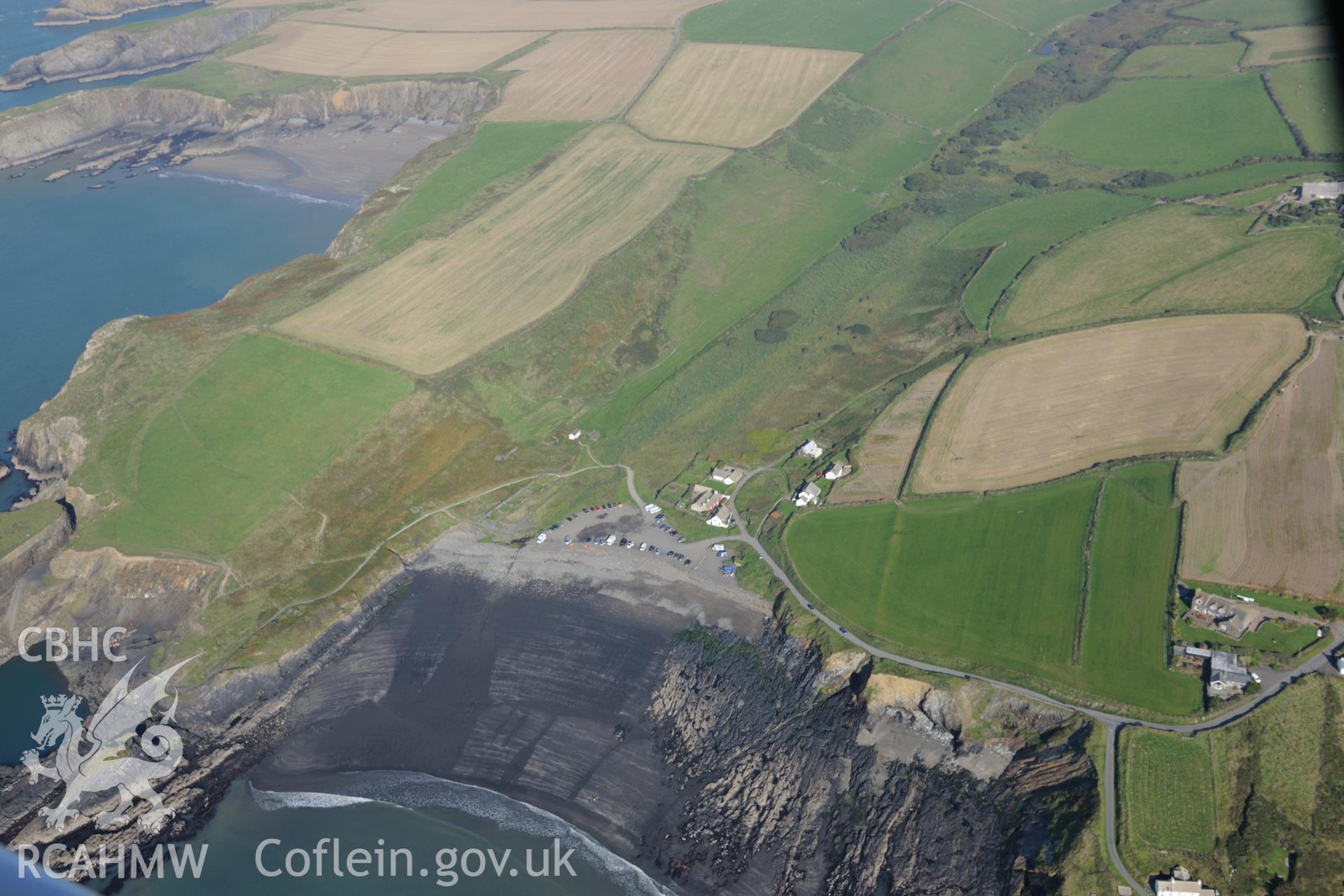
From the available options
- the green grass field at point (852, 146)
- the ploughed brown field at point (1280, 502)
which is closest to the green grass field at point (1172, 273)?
the ploughed brown field at point (1280, 502)

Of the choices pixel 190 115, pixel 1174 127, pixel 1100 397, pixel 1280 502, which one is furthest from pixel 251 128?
pixel 1280 502

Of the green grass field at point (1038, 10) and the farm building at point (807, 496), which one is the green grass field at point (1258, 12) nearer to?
the green grass field at point (1038, 10)

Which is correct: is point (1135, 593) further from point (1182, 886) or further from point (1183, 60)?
point (1183, 60)

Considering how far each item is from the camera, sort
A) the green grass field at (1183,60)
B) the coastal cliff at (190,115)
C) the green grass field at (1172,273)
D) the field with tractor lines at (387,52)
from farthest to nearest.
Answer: the field with tractor lines at (387,52) < the coastal cliff at (190,115) < the green grass field at (1183,60) < the green grass field at (1172,273)

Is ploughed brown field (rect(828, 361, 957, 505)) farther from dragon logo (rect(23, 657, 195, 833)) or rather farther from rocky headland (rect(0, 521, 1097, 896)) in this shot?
dragon logo (rect(23, 657, 195, 833))

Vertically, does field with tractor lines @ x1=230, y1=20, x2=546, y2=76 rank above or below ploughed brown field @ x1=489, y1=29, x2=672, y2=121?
above

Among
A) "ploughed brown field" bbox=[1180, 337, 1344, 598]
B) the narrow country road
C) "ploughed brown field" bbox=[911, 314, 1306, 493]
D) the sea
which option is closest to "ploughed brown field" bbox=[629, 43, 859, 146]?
the sea
